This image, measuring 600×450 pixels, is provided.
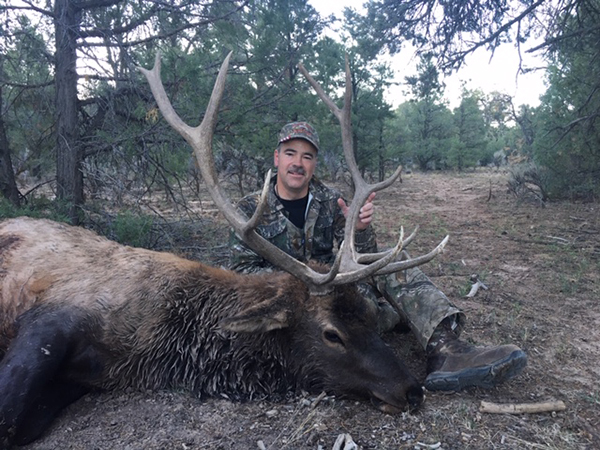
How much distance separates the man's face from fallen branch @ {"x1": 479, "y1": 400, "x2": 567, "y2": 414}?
217 centimetres

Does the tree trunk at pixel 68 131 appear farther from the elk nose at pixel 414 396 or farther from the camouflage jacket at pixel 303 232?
the elk nose at pixel 414 396

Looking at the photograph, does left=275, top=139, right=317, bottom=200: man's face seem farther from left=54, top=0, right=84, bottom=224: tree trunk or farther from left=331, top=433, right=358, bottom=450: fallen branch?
left=54, top=0, right=84, bottom=224: tree trunk

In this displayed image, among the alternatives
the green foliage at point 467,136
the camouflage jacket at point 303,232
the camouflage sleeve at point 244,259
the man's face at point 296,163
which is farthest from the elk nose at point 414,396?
the green foliage at point 467,136

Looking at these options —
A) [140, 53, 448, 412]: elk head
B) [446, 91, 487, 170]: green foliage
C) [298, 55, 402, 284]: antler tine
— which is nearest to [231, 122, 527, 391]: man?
[298, 55, 402, 284]: antler tine

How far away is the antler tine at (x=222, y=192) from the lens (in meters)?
2.89

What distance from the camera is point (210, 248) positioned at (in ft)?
20.2

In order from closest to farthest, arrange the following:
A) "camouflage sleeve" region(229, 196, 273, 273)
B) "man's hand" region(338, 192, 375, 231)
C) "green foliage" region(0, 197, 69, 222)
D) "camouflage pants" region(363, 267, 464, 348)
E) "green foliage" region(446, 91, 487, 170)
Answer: "camouflage pants" region(363, 267, 464, 348)
"man's hand" region(338, 192, 375, 231)
"camouflage sleeve" region(229, 196, 273, 273)
"green foliage" region(0, 197, 69, 222)
"green foliage" region(446, 91, 487, 170)

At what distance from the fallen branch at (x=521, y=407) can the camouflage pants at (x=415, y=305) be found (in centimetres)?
66

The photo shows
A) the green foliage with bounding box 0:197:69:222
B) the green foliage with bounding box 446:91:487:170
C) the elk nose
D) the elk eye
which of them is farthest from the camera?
the green foliage with bounding box 446:91:487:170

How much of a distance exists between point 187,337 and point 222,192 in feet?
3.34

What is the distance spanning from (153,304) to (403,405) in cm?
170

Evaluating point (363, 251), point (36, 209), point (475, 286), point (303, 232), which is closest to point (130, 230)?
point (36, 209)

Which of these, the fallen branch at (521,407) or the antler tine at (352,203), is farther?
the antler tine at (352,203)

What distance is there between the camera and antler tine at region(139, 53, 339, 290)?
2889mm
